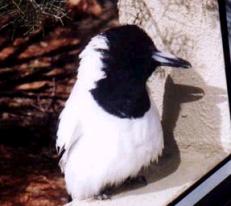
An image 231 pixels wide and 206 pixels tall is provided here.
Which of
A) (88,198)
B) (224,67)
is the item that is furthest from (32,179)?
(224,67)

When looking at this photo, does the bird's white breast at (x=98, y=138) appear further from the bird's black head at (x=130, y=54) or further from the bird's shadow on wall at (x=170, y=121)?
the bird's shadow on wall at (x=170, y=121)

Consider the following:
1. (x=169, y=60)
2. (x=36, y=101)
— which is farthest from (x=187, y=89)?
(x=36, y=101)

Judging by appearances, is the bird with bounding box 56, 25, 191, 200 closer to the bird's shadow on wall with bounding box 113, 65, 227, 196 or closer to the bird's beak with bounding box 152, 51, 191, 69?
the bird's beak with bounding box 152, 51, 191, 69

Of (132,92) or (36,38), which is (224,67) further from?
(36,38)

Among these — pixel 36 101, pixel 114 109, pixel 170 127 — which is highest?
pixel 114 109

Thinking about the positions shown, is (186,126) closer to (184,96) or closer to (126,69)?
(184,96)

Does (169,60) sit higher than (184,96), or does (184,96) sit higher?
(169,60)
